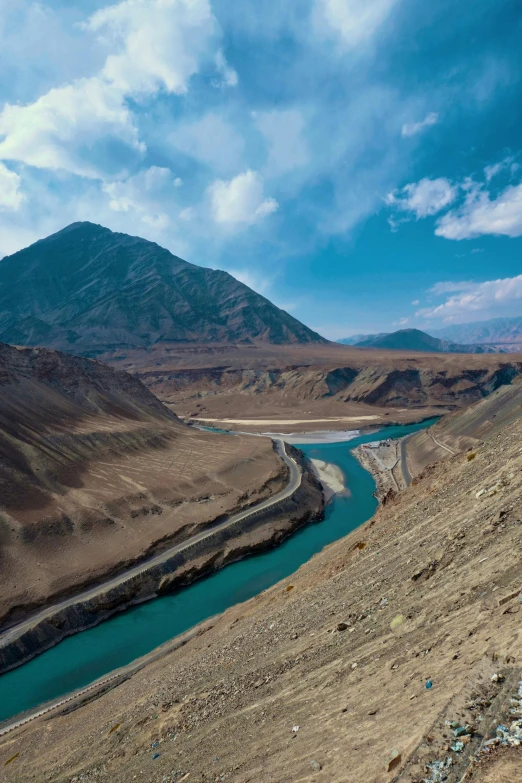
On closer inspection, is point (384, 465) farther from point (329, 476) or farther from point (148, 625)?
point (148, 625)

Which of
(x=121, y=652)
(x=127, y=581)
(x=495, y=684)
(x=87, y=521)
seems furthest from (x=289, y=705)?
(x=87, y=521)

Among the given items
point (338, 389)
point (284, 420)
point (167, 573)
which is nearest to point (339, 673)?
point (167, 573)

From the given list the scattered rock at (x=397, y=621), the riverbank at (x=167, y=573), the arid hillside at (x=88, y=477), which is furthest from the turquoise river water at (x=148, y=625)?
the scattered rock at (x=397, y=621)

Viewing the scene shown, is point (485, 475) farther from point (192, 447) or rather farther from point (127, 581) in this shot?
point (192, 447)

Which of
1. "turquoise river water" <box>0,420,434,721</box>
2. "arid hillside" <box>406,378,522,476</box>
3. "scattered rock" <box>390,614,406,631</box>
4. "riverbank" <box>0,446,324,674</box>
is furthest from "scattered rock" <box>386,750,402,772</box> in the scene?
"arid hillside" <box>406,378,522,476</box>

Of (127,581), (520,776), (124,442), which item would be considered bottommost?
(127,581)

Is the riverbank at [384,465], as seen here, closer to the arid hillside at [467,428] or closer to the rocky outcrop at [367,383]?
the arid hillside at [467,428]
